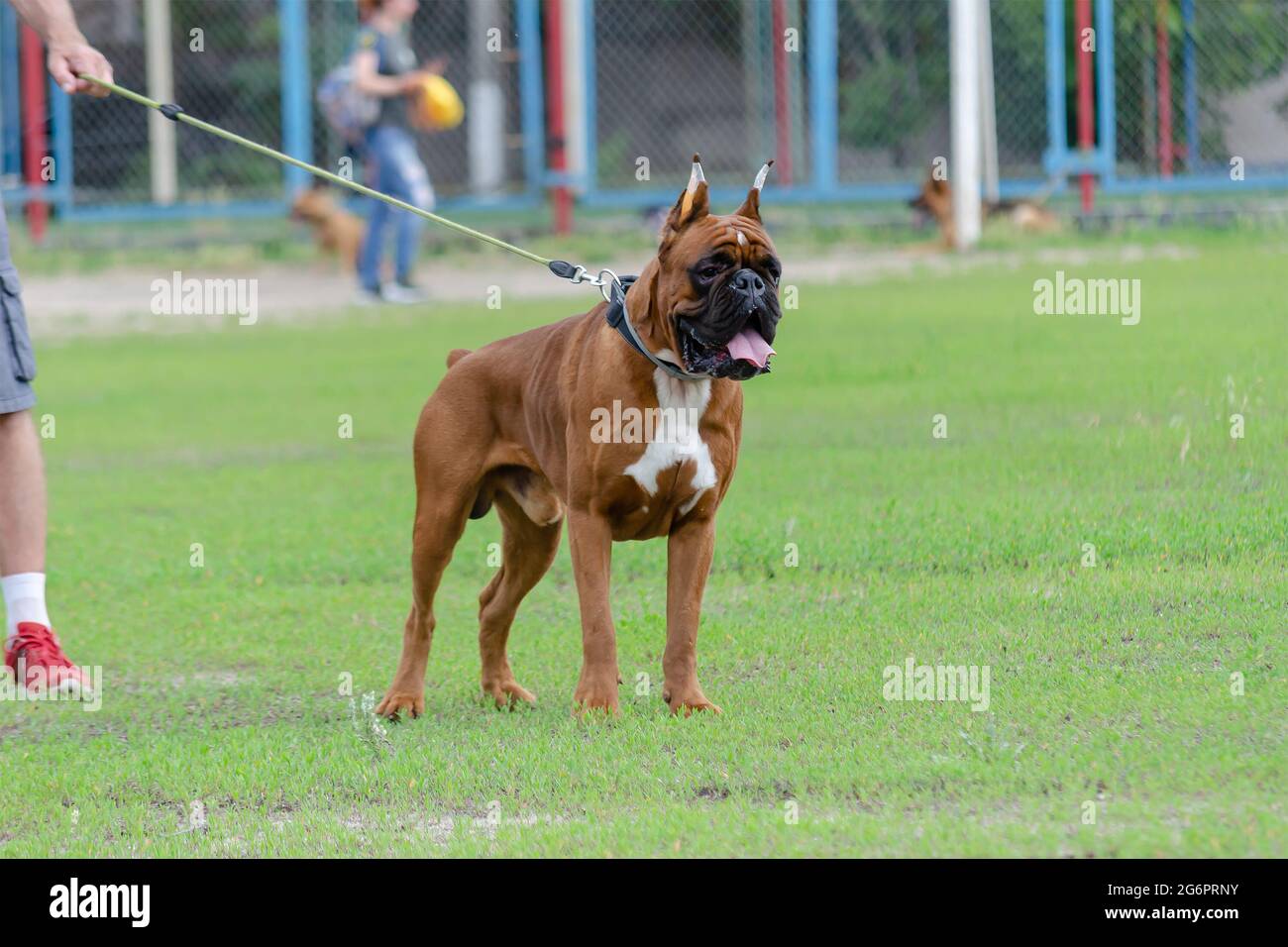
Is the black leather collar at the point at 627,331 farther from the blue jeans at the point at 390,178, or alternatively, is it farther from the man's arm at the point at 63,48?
the blue jeans at the point at 390,178

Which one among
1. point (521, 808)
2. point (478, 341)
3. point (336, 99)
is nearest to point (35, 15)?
point (521, 808)

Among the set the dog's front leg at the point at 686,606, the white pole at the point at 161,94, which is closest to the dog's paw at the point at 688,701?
the dog's front leg at the point at 686,606

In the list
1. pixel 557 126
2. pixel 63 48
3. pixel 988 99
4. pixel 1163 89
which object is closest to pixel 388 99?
pixel 557 126

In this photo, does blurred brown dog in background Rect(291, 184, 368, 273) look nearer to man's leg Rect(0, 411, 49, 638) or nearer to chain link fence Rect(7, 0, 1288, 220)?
chain link fence Rect(7, 0, 1288, 220)

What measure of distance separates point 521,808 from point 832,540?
10.6 feet

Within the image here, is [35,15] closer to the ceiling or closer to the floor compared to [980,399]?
closer to the ceiling

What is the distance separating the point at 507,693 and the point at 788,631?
107cm

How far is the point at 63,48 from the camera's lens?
6348mm

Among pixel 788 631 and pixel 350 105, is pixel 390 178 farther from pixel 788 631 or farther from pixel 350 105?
pixel 788 631

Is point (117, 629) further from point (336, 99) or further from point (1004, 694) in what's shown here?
point (336, 99)

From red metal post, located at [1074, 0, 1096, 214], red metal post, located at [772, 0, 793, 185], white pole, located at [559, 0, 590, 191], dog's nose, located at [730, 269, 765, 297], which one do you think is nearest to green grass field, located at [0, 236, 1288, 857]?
dog's nose, located at [730, 269, 765, 297]

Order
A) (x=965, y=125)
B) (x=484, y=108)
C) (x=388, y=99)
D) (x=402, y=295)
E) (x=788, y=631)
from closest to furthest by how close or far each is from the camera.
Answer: (x=788, y=631) < (x=388, y=99) < (x=402, y=295) < (x=965, y=125) < (x=484, y=108)

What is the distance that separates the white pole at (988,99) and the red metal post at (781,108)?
214cm

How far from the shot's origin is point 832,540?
7875 millimetres
